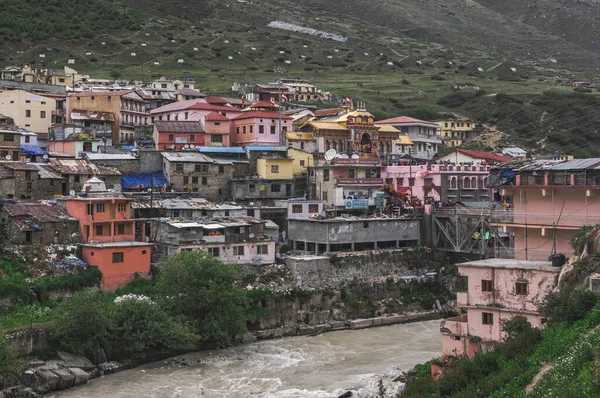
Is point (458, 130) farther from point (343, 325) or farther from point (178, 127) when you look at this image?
point (343, 325)

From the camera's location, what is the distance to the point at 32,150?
52.1m

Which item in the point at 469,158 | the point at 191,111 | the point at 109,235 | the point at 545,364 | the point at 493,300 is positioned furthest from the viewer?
the point at 191,111

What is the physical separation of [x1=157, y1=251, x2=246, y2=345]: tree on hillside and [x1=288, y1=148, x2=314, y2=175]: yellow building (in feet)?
65.3

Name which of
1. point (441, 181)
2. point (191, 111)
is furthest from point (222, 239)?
point (191, 111)

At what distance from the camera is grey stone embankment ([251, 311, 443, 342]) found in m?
40.4

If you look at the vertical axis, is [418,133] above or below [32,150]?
above

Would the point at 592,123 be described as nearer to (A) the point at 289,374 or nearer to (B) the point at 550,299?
(A) the point at 289,374

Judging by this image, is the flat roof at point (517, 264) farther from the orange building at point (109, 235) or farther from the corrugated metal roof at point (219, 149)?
the corrugated metal roof at point (219, 149)

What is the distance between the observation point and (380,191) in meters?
55.5

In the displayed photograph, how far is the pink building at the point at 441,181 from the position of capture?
5531cm

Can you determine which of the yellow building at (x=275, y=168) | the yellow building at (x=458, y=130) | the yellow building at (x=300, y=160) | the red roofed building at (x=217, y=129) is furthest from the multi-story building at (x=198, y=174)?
the yellow building at (x=458, y=130)

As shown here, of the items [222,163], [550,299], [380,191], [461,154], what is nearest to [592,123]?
[461,154]

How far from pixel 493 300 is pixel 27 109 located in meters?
44.1

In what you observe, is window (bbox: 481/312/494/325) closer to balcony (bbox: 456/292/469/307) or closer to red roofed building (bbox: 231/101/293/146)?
balcony (bbox: 456/292/469/307)
